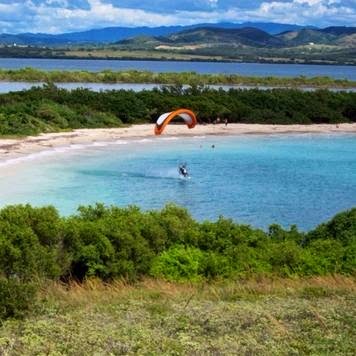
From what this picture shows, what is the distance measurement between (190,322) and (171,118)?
107 feet

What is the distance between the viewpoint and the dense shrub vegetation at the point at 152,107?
4369 cm

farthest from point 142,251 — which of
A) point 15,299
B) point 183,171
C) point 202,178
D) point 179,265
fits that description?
point 202,178

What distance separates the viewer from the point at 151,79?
3435 inches

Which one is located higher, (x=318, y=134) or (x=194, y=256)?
(x=194, y=256)

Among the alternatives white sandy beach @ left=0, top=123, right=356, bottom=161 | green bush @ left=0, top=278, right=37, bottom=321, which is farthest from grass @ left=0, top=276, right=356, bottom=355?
white sandy beach @ left=0, top=123, right=356, bottom=161

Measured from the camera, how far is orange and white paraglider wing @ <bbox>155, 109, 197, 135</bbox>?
131 ft

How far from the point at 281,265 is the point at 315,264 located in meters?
0.59

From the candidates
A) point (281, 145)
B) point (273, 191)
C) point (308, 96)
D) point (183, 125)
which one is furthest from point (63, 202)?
point (308, 96)

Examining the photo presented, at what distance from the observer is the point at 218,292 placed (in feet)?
32.2

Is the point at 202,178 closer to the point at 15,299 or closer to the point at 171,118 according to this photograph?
the point at 171,118

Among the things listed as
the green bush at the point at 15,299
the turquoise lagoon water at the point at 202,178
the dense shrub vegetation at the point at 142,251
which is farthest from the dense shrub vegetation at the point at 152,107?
the green bush at the point at 15,299

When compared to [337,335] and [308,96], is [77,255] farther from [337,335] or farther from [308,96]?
[308,96]

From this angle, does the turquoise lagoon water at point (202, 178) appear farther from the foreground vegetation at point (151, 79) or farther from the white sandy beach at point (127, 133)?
the foreground vegetation at point (151, 79)

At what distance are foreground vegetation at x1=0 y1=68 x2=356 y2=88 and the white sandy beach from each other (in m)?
31.4
